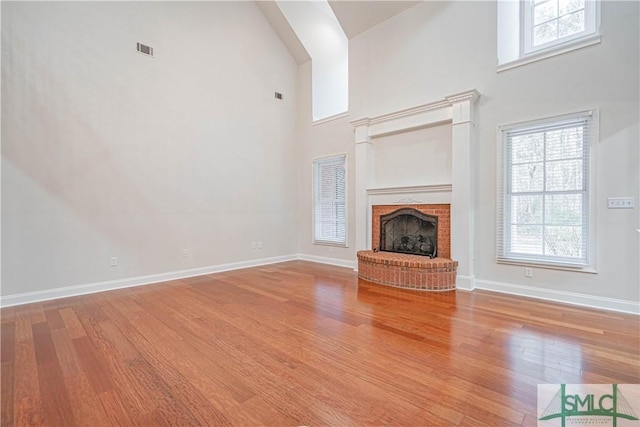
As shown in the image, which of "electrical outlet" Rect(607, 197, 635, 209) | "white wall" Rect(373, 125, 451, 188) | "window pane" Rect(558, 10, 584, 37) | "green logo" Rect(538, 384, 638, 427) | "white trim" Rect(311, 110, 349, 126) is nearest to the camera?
"green logo" Rect(538, 384, 638, 427)

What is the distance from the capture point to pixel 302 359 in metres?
2.14

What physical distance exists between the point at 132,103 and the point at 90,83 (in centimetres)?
51

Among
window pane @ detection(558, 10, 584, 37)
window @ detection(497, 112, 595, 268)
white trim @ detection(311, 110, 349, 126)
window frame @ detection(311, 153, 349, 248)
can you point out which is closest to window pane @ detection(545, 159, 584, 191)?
window @ detection(497, 112, 595, 268)

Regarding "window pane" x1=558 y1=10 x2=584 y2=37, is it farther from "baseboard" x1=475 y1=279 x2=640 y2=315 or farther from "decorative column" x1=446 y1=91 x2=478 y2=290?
"baseboard" x1=475 y1=279 x2=640 y2=315

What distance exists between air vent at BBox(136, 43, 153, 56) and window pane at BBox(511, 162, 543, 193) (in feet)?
18.1

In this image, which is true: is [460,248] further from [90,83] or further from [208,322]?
[90,83]

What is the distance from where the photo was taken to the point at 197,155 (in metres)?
5.04

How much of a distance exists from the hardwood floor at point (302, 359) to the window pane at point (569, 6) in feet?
11.6

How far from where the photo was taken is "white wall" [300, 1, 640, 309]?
3.10m

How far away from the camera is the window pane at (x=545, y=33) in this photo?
3.70 m

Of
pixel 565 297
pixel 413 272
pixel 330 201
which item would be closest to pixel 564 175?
pixel 565 297

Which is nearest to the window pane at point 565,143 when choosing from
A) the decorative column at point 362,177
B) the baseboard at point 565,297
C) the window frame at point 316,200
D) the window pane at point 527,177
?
the window pane at point 527,177

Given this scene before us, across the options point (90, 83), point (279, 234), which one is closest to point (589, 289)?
point (279, 234)

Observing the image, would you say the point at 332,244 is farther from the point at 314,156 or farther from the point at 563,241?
the point at 563,241
